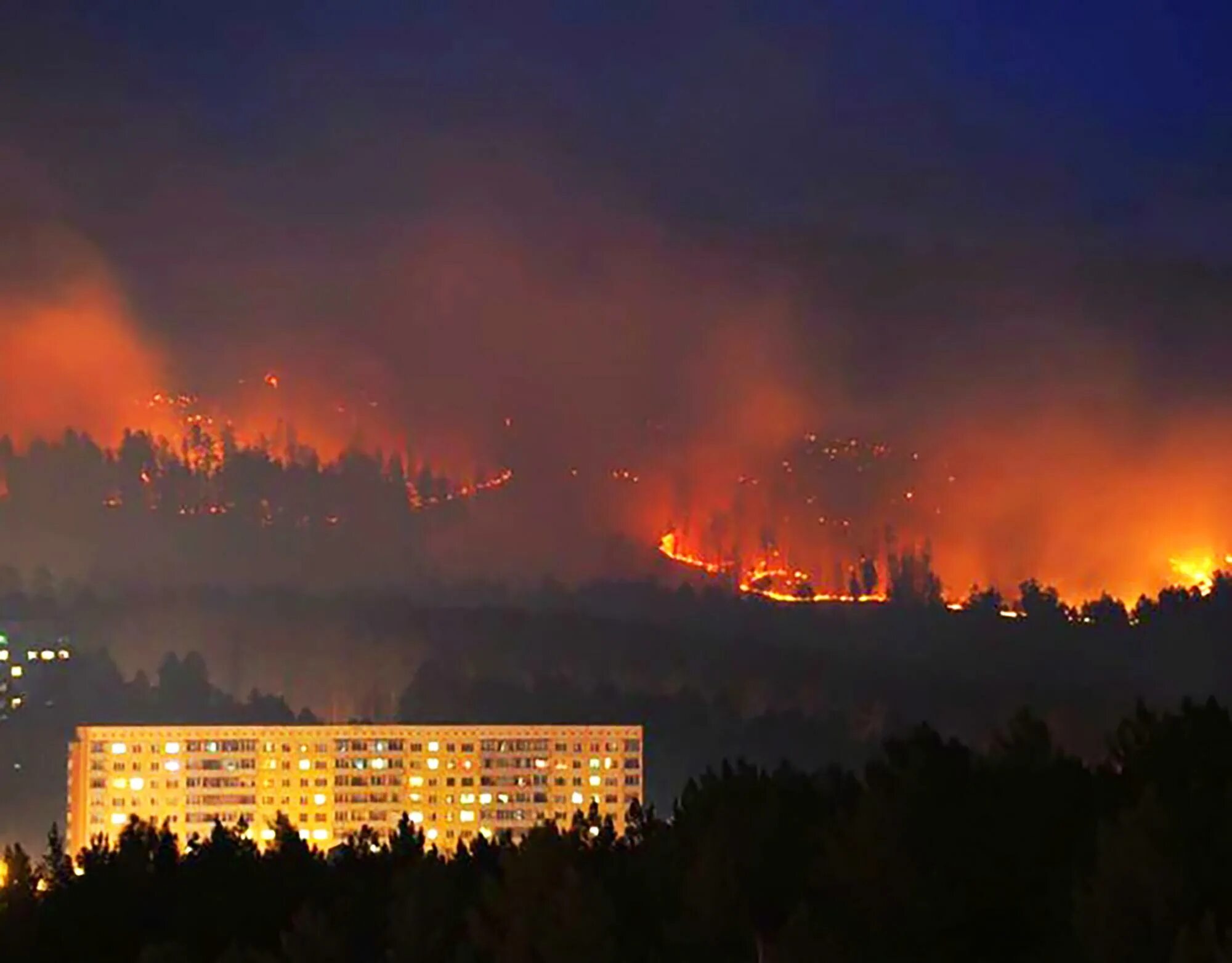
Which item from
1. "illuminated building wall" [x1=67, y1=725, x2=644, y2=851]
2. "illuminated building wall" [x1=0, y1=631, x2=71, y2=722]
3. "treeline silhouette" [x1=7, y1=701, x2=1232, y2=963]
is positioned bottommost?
"treeline silhouette" [x1=7, y1=701, x2=1232, y2=963]

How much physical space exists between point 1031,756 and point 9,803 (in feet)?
88.2

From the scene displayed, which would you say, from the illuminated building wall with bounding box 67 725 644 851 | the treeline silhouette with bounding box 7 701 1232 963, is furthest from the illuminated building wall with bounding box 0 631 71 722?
the treeline silhouette with bounding box 7 701 1232 963

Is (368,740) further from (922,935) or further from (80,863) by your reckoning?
(922,935)

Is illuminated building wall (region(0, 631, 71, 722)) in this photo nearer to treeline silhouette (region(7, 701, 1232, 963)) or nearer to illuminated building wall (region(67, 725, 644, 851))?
illuminated building wall (region(67, 725, 644, 851))

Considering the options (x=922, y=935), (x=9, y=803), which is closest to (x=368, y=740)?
(x=9, y=803)

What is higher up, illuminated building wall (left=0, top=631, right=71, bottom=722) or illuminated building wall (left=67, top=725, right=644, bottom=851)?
illuminated building wall (left=0, top=631, right=71, bottom=722)

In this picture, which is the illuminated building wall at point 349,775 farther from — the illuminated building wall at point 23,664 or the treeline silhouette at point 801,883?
the treeline silhouette at point 801,883

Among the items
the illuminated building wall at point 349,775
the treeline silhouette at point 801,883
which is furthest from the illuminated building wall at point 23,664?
the treeline silhouette at point 801,883

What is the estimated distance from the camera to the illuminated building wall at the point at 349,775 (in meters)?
40.1

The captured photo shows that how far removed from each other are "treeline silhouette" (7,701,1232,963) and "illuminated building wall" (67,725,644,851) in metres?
20.2

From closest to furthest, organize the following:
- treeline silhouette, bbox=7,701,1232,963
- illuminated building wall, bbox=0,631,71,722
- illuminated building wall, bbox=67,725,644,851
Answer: treeline silhouette, bbox=7,701,1232,963, illuminated building wall, bbox=67,725,644,851, illuminated building wall, bbox=0,631,71,722

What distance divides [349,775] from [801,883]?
25.8 meters

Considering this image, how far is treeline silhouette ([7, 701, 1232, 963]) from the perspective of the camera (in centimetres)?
1438

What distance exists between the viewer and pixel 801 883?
16.1 metres
